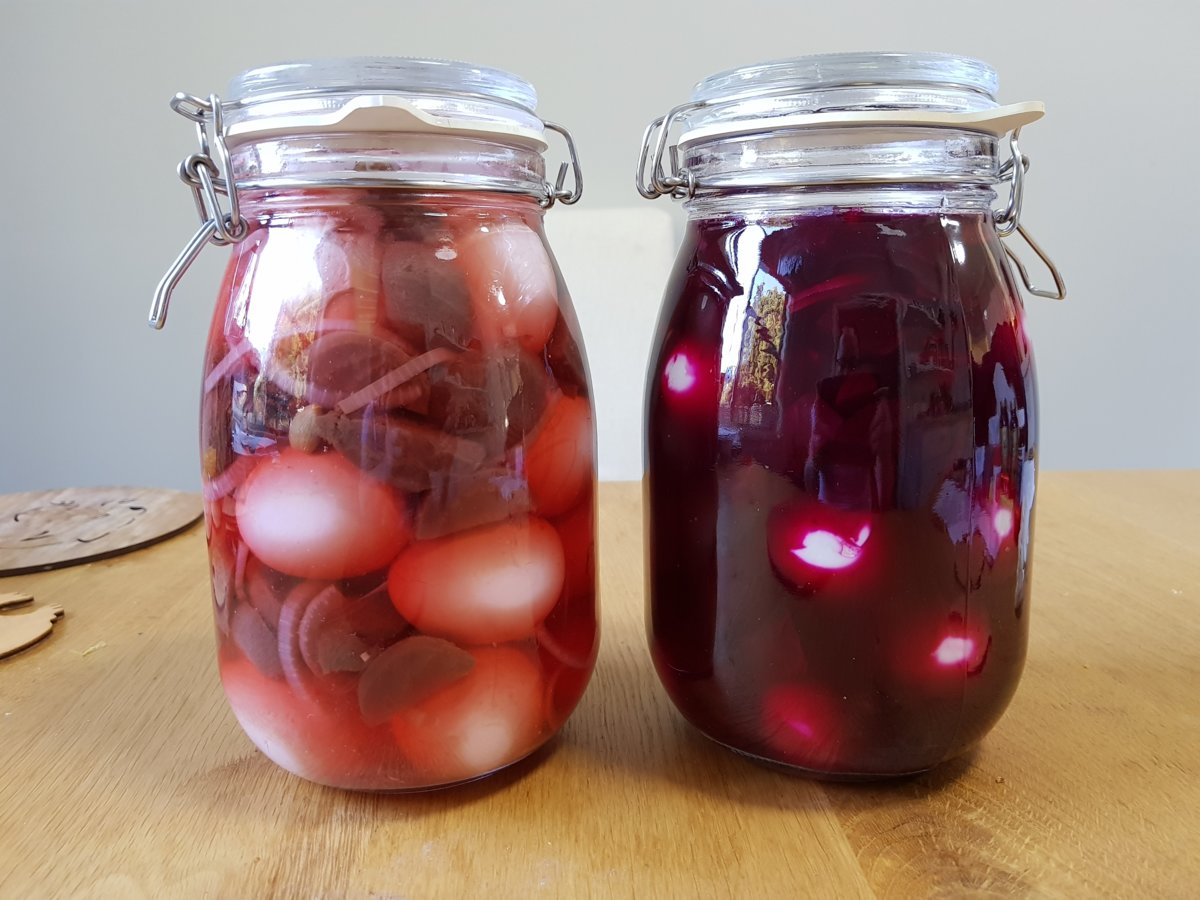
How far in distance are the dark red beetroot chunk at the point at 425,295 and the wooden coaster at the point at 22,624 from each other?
39cm

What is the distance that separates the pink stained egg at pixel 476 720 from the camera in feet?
1.38

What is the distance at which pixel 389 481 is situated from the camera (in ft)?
1.30

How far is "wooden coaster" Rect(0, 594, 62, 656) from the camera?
0.62 meters

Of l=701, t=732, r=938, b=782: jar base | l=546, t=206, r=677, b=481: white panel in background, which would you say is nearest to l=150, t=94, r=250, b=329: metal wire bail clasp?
l=701, t=732, r=938, b=782: jar base

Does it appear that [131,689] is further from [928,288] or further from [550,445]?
[928,288]

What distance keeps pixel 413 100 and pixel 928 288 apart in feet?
0.73

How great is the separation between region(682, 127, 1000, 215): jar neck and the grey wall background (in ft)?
2.67

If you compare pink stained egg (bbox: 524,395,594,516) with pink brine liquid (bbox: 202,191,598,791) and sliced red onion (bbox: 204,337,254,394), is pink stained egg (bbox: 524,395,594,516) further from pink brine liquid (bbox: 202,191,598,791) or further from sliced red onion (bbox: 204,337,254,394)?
sliced red onion (bbox: 204,337,254,394)

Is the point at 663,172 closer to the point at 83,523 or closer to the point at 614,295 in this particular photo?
the point at 83,523

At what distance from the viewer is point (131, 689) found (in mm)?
562

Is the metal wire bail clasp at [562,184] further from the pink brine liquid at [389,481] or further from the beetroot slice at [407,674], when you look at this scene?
the beetroot slice at [407,674]

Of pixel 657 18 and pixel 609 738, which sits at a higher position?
pixel 657 18

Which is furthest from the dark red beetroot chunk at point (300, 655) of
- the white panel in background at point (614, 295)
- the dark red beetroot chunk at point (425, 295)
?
the white panel in background at point (614, 295)

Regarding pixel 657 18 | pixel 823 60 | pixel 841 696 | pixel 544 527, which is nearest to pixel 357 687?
pixel 544 527
